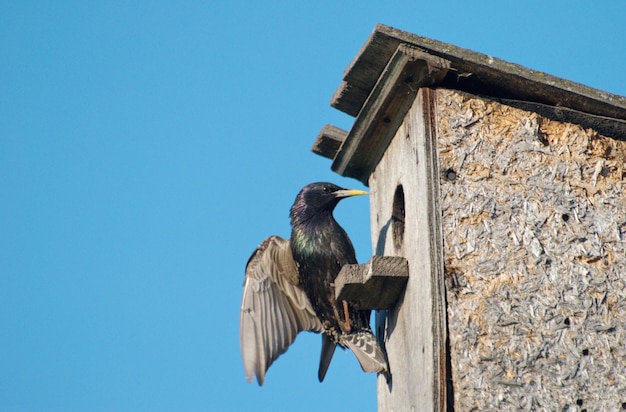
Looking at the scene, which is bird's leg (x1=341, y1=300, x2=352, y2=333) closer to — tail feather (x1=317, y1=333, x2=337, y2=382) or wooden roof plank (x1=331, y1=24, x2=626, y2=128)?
tail feather (x1=317, y1=333, x2=337, y2=382)

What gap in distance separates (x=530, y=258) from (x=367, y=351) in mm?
1285

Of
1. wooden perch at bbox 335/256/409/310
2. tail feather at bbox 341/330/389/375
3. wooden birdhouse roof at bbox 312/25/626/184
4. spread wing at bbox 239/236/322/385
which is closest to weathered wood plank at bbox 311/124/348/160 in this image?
spread wing at bbox 239/236/322/385

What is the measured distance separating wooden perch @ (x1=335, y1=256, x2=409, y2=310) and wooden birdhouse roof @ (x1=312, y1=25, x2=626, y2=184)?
845 mm

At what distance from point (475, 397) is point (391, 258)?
38.3 inches

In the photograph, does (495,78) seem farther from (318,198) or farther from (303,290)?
(303,290)

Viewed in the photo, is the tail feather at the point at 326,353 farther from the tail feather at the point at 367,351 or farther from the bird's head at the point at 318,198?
the bird's head at the point at 318,198

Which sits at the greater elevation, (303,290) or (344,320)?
(303,290)

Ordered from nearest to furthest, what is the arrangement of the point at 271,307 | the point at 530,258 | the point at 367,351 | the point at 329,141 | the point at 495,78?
the point at 530,258 → the point at 495,78 → the point at 367,351 → the point at 271,307 → the point at 329,141

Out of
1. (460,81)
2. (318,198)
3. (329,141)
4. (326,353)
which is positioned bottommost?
(326,353)

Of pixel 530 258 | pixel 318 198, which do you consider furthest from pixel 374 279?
pixel 318 198

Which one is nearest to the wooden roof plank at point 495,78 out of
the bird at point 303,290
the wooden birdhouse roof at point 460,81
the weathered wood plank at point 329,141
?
the wooden birdhouse roof at point 460,81

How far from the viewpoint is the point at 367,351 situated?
5797 millimetres

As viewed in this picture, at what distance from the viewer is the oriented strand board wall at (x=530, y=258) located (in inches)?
181

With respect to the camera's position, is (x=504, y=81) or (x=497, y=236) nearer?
(x=497, y=236)
